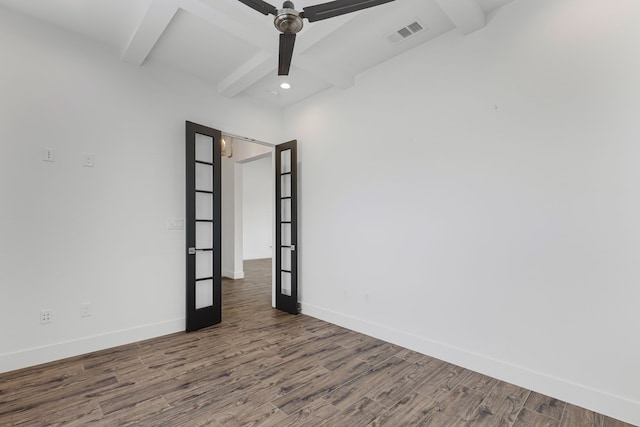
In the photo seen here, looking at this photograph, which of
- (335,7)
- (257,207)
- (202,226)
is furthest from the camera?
(257,207)

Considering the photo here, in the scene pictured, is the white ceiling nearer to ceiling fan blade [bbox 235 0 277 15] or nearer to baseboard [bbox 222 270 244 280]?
ceiling fan blade [bbox 235 0 277 15]

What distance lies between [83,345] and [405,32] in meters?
4.28

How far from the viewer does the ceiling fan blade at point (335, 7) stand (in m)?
1.69

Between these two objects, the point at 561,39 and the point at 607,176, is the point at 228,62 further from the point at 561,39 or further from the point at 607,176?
the point at 607,176

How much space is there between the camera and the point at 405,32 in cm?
283

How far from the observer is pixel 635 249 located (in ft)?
6.43

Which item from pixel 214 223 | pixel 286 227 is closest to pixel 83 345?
pixel 214 223

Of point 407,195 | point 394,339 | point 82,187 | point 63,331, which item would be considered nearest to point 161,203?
point 82,187

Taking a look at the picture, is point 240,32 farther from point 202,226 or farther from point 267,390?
point 267,390

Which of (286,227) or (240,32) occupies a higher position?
(240,32)

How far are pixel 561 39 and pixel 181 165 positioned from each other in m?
3.79

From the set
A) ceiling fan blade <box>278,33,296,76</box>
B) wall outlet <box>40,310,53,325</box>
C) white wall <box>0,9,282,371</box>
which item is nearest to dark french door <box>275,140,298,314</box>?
white wall <box>0,9,282,371</box>

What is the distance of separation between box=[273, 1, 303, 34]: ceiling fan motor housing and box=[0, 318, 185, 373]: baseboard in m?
3.25

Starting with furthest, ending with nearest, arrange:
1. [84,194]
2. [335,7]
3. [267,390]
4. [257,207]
Result: 1. [257,207]
2. [84,194]
3. [267,390]
4. [335,7]
